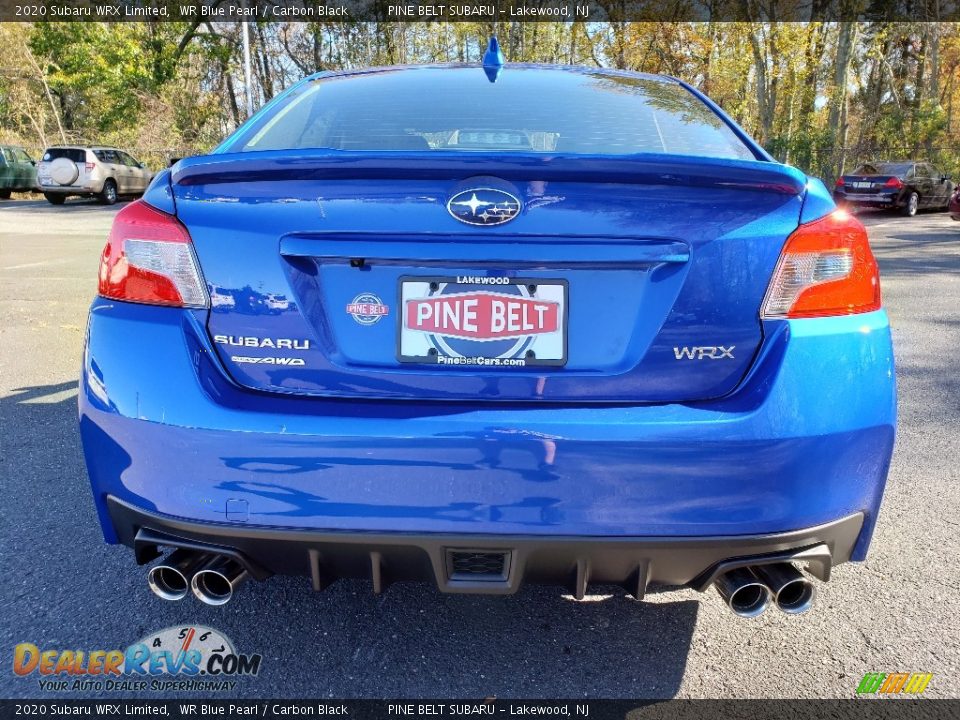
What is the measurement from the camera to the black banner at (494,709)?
5.97 ft

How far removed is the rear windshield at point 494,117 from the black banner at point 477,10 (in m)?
28.8

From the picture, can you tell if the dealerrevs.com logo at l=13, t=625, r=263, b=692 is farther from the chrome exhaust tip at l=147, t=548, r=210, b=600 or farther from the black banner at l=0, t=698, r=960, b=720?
the chrome exhaust tip at l=147, t=548, r=210, b=600

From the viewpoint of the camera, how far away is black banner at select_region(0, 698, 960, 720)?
5.97 ft

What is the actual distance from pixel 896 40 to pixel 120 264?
39617 mm

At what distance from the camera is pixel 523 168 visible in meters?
1.56

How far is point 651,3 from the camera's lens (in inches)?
1163

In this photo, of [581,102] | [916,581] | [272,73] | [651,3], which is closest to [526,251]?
[581,102]

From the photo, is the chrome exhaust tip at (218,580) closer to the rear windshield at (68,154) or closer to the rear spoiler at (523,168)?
the rear spoiler at (523,168)

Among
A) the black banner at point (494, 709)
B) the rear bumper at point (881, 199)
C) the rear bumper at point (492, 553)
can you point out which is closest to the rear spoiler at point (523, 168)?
the rear bumper at point (492, 553)

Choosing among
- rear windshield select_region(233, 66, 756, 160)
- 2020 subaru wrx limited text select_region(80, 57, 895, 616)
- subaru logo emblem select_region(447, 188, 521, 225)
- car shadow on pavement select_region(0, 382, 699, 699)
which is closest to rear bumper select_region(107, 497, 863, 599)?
2020 subaru wrx limited text select_region(80, 57, 895, 616)

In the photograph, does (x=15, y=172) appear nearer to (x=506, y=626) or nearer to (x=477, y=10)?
(x=477, y=10)

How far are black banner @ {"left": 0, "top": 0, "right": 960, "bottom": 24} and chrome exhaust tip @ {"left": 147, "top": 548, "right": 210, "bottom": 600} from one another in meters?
30.3

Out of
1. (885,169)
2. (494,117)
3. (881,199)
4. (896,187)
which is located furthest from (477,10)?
(494,117)

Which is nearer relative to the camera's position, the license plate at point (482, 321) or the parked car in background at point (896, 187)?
the license plate at point (482, 321)
